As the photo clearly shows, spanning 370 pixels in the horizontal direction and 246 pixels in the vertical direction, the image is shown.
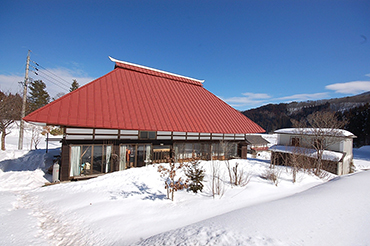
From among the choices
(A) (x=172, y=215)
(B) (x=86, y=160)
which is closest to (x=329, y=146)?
(A) (x=172, y=215)

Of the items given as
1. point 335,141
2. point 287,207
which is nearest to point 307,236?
point 287,207

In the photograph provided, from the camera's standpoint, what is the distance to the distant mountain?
37.0 meters

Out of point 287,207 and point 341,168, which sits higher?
point 287,207

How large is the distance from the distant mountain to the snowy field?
42.4 m

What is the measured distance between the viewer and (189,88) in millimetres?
16438

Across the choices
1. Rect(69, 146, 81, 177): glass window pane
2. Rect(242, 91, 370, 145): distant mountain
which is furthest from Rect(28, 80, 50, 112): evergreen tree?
Rect(242, 91, 370, 145): distant mountain

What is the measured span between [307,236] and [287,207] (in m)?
1.49

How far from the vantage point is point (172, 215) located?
502cm

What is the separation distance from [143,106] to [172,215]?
785cm

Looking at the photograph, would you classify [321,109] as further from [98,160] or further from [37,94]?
[37,94]

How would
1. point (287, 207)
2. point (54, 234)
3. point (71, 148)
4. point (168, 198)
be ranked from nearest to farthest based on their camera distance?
point (54, 234), point (287, 207), point (168, 198), point (71, 148)

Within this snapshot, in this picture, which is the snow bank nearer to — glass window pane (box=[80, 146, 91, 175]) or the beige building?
glass window pane (box=[80, 146, 91, 175])

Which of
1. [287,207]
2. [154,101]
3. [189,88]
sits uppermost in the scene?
[189,88]

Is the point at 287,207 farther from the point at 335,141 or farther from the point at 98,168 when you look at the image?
the point at 335,141
